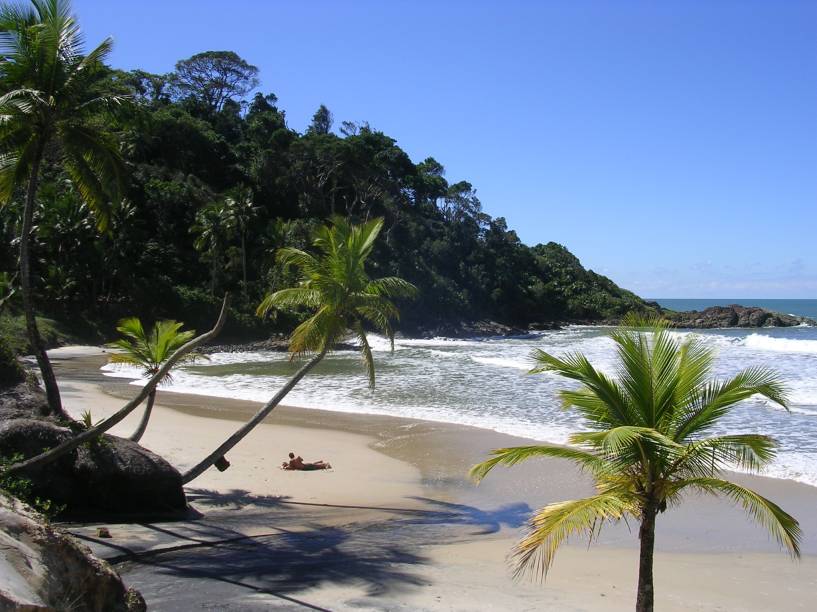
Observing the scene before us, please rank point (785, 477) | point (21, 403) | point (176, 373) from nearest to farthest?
point (21, 403) → point (785, 477) → point (176, 373)

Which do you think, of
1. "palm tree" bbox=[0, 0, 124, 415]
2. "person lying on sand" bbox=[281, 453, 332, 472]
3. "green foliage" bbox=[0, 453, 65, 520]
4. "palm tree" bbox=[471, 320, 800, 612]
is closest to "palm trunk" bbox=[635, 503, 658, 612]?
"palm tree" bbox=[471, 320, 800, 612]

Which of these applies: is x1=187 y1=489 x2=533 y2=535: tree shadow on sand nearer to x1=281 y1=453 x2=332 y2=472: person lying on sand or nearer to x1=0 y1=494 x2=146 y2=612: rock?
x1=281 y1=453 x2=332 y2=472: person lying on sand

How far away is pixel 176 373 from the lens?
28938mm

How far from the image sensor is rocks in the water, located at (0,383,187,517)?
8.87m

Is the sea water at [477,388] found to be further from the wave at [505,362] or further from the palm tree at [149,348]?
the palm tree at [149,348]

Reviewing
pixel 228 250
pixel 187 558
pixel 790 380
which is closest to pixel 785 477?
pixel 187 558

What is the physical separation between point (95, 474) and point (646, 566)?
22.4 ft

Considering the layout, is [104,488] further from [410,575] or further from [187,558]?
[410,575]

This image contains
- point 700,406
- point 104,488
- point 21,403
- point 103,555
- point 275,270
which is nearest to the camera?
point 700,406

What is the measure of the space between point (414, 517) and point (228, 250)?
40.9 m

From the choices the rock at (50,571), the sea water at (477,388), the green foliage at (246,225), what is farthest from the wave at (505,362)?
the rock at (50,571)

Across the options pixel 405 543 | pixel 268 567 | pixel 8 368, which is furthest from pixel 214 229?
pixel 268 567

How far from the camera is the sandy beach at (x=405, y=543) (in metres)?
7.09

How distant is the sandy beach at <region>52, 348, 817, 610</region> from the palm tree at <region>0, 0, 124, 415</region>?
10.9ft
